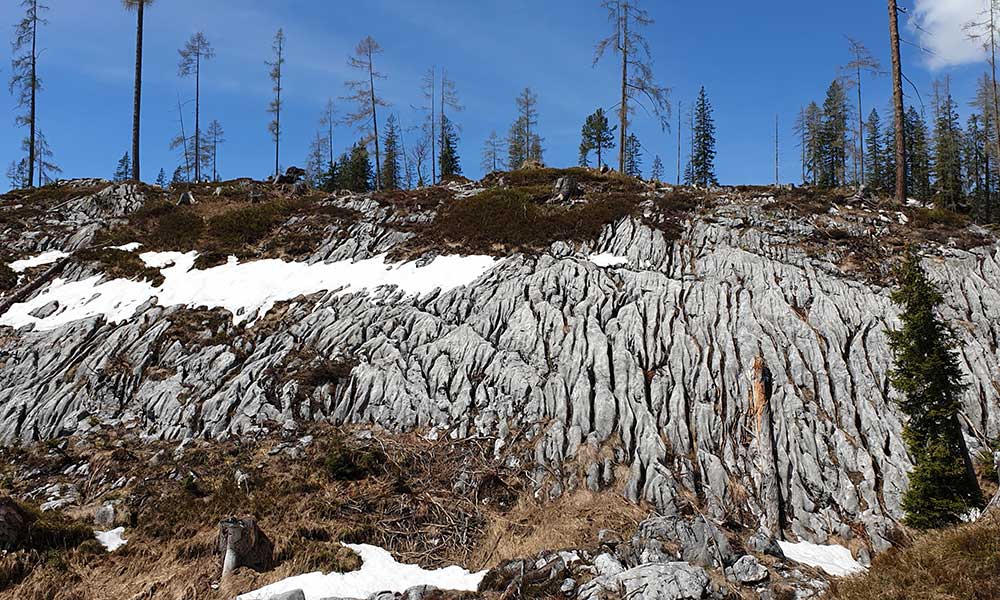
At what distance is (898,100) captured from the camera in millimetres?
28172

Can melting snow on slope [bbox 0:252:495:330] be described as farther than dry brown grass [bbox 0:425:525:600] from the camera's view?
Yes

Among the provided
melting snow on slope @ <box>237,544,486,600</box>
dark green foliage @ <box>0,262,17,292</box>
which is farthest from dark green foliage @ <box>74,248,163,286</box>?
melting snow on slope @ <box>237,544,486,600</box>

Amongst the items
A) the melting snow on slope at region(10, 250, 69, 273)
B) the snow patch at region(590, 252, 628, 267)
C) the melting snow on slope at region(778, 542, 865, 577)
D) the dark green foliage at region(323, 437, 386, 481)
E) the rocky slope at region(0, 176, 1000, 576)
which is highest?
the melting snow on slope at region(10, 250, 69, 273)

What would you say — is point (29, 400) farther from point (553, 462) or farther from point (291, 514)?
point (553, 462)

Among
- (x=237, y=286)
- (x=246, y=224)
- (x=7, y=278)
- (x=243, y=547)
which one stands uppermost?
(x=246, y=224)

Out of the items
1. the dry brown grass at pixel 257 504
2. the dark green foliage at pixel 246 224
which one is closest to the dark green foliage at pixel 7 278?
the dark green foliage at pixel 246 224

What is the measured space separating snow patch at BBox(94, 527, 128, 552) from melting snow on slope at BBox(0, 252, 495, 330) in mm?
11427

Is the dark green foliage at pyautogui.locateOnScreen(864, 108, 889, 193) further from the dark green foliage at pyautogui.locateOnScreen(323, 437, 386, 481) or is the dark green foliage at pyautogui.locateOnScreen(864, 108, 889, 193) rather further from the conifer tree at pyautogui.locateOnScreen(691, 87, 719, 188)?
the dark green foliage at pyautogui.locateOnScreen(323, 437, 386, 481)

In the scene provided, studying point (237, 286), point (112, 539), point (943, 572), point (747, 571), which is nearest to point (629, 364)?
point (747, 571)

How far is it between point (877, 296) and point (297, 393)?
2301 centimetres

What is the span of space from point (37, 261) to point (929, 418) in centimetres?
4320

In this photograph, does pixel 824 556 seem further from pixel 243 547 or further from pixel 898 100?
pixel 898 100

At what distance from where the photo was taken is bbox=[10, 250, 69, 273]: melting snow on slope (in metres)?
27.3

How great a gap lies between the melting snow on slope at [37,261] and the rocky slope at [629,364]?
11.3ft
